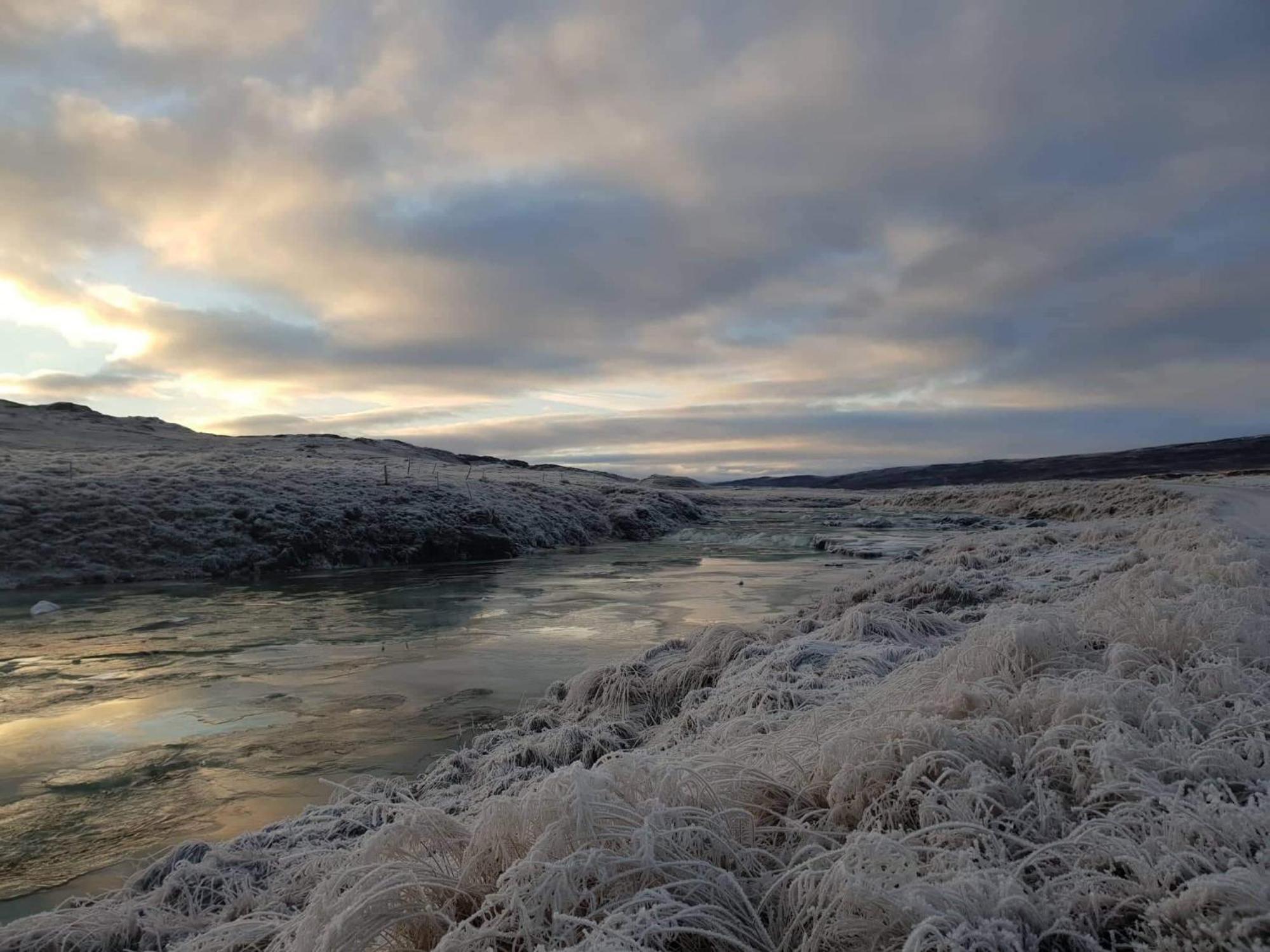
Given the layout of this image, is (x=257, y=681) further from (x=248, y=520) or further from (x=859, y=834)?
(x=248, y=520)

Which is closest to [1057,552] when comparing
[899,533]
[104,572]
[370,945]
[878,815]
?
[878,815]

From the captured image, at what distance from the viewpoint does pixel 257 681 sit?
314 inches

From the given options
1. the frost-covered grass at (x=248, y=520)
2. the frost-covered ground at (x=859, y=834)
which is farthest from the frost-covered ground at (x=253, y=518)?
the frost-covered ground at (x=859, y=834)

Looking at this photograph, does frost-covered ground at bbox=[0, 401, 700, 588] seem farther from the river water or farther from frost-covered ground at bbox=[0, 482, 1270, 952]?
frost-covered ground at bbox=[0, 482, 1270, 952]

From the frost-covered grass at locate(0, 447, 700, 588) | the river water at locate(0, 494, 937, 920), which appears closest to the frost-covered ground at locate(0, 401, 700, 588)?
the frost-covered grass at locate(0, 447, 700, 588)

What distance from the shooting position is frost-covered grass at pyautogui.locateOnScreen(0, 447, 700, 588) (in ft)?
55.0

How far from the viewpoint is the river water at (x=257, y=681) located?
15.5ft

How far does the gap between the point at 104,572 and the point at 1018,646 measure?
18.2 metres

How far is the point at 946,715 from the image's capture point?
3559 mm

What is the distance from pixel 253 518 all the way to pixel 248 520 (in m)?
0.13

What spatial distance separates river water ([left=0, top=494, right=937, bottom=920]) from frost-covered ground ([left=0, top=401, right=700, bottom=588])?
6.28 feet

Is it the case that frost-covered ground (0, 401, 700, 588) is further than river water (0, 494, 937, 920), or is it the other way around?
frost-covered ground (0, 401, 700, 588)

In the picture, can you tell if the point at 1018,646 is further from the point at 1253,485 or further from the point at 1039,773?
the point at 1253,485

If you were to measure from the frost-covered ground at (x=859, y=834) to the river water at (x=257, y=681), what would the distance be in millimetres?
815
